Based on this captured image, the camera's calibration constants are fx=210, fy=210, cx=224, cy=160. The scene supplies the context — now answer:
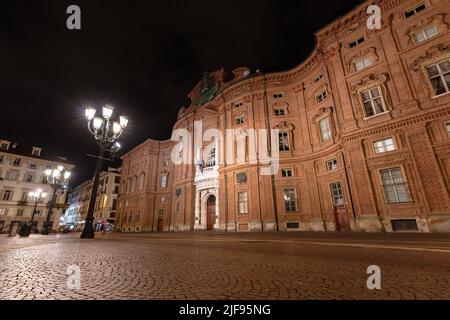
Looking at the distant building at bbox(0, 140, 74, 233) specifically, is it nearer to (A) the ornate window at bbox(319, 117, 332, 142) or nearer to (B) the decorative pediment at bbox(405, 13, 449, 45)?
(A) the ornate window at bbox(319, 117, 332, 142)

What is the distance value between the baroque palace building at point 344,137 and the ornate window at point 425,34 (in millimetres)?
76

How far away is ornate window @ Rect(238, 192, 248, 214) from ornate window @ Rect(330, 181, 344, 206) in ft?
27.5

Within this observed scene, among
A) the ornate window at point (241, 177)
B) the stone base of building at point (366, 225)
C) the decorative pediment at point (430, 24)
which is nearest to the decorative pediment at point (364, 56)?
the decorative pediment at point (430, 24)

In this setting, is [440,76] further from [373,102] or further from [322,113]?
[322,113]

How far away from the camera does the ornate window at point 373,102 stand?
15.6 meters

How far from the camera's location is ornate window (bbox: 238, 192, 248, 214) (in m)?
22.4

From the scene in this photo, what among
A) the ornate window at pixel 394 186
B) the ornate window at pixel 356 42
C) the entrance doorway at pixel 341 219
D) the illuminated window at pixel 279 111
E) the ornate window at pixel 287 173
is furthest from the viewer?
the illuminated window at pixel 279 111

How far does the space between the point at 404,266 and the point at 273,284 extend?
8.74 feet

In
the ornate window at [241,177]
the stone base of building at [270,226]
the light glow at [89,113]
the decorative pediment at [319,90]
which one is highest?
the decorative pediment at [319,90]

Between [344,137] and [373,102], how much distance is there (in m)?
3.31

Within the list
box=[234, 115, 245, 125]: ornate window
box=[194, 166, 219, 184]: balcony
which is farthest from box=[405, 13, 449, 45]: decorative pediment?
box=[194, 166, 219, 184]: balcony

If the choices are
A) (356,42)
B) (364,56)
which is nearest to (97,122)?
(364,56)

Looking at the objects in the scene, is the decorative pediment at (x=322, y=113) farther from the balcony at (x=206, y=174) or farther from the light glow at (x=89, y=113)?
the light glow at (x=89, y=113)
